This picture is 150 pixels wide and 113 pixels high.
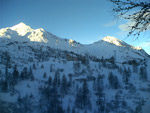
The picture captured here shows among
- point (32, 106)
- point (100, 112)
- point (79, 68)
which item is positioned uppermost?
point (79, 68)

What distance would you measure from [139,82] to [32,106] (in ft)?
129

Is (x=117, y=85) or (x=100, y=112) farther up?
(x=117, y=85)

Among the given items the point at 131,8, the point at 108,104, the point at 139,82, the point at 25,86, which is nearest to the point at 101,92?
the point at 108,104

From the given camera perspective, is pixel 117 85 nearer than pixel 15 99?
No

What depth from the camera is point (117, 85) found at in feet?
153

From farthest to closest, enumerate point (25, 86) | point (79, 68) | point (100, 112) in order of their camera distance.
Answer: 1. point (79, 68)
2. point (25, 86)
3. point (100, 112)

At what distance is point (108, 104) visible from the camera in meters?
35.3

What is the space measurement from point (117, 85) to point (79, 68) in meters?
23.6

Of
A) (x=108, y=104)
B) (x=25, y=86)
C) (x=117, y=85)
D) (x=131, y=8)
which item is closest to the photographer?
(x=131, y=8)

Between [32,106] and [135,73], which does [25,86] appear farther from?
[135,73]

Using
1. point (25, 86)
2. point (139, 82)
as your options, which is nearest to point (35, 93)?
point (25, 86)

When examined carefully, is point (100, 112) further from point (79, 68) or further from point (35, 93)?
point (79, 68)

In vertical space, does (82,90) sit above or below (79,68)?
below

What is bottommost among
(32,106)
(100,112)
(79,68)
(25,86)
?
(100,112)
